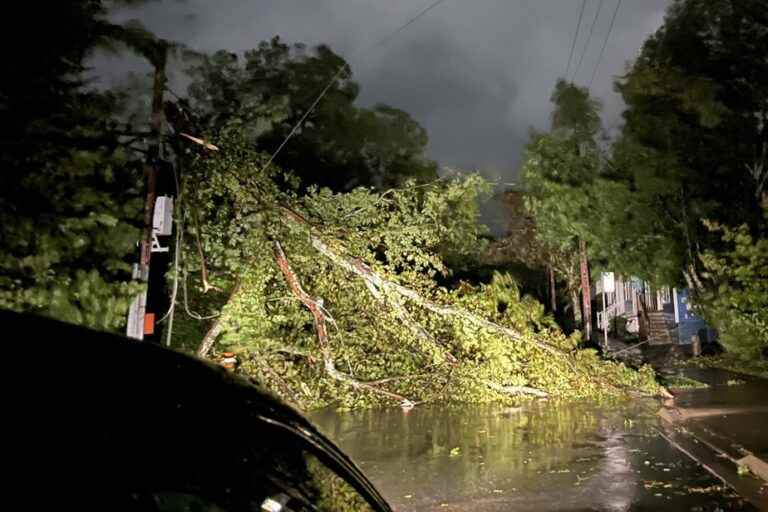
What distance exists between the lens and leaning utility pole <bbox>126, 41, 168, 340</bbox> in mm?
6738

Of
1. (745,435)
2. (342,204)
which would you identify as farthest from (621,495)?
(342,204)

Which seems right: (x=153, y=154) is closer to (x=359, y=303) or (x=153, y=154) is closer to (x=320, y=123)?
(x=359, y=303)

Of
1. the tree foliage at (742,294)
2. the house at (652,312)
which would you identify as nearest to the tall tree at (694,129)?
the tree foliage at (742,294)

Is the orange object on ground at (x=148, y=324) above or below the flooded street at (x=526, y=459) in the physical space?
above

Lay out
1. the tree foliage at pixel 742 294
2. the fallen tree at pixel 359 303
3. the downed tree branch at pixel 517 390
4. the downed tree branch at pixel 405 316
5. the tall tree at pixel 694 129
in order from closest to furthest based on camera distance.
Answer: the fallen tree at pixel 359 303 < the downed tree branch at pixel 405 316 < the downed tree branch at pixel 517 390 < the tree foliage at pixel 742 294 < the tall tree at pixel 694 129

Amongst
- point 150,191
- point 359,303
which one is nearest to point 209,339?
point 359,303

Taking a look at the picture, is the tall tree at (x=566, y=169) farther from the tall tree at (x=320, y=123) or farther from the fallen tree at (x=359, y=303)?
the fallen tree at (x=359, y=303)

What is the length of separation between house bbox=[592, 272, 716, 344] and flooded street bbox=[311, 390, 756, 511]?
11.0 meters

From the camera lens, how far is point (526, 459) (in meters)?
7.42

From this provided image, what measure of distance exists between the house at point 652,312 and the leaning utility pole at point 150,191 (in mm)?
16581

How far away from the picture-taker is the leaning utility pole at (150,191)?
265 inches

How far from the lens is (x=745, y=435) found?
26.3 feet

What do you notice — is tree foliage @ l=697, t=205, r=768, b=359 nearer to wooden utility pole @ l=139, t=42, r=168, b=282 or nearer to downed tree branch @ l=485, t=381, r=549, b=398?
downed tree branch @ l=485, t=381, r=549, b=398

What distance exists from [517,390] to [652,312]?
2418 centimetres
